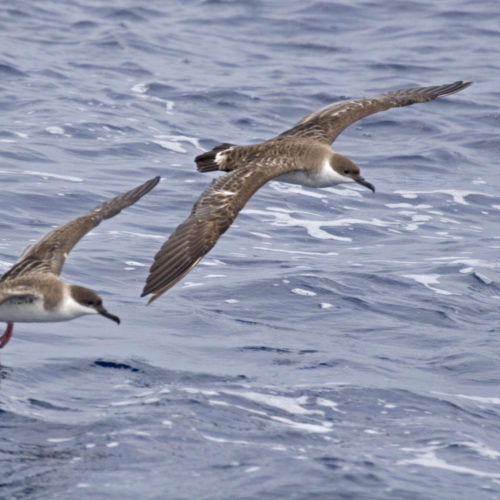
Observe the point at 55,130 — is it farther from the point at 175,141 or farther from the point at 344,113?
the point at 344,113

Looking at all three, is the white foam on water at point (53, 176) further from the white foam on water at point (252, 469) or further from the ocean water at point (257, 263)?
the white foam on water at point (252, 469)

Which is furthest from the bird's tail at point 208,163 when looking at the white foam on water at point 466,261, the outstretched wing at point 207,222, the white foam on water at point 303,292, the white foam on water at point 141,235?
the white foam on water at point 466,261

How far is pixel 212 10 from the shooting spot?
85.5 ft

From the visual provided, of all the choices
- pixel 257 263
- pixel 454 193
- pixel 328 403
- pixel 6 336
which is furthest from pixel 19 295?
pixel 454 193

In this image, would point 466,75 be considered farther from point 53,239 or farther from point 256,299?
point 53,239

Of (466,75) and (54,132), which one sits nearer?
(54,132)

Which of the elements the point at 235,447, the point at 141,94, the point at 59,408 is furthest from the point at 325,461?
the point at 141,94

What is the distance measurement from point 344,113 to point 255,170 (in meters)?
2.42

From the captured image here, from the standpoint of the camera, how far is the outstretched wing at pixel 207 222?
9992mm

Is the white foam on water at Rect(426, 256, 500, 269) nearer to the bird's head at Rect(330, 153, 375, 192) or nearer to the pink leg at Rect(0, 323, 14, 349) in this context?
the bird's head at Rect(330, 153, 375, 192)

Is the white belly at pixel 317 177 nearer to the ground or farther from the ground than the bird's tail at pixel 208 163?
nearer to the ground

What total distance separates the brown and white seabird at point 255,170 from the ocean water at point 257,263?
109 cm

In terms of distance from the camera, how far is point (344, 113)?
13.4 m

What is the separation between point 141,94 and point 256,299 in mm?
8901
